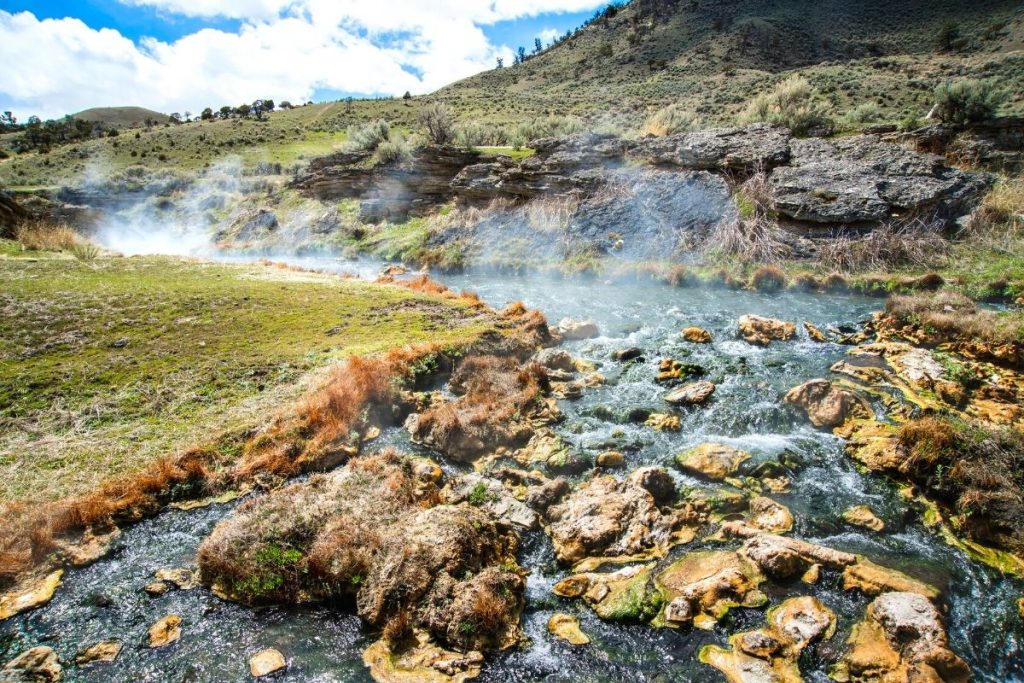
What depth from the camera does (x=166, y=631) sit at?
6.88m

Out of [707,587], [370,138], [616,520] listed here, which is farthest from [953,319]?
[370,138]

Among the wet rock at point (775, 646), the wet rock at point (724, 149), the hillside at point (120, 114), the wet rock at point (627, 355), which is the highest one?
the hillside at point (120, 114)

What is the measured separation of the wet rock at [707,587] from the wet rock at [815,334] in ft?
37.1

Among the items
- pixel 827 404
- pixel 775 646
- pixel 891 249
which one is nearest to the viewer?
pixel 775 646

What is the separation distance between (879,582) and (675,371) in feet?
26.2

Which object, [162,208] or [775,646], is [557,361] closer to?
[775,646]

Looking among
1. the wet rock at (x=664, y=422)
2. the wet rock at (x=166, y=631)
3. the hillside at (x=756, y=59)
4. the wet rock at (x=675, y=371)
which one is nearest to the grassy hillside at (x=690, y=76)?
the hillside at (x=756, y=59)

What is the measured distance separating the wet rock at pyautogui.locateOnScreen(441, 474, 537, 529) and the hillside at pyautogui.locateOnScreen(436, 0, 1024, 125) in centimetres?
4207

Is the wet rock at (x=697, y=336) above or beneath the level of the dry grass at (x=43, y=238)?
beneath

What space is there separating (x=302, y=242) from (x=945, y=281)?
134 feet

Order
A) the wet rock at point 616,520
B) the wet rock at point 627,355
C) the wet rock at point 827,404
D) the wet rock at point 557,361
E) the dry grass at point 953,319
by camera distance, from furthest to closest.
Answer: the wet rock at point 627,355, the wet rock at point 557,361, the dry grass at point 953,319, the wet rock at point 827,404, the wet rock at point 616,520

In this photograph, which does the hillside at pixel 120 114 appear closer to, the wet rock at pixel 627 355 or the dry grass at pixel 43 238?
the dry grass at pixel 43 238

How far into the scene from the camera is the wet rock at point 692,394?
12758 mm

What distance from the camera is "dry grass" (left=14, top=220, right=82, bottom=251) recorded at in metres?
27.2
